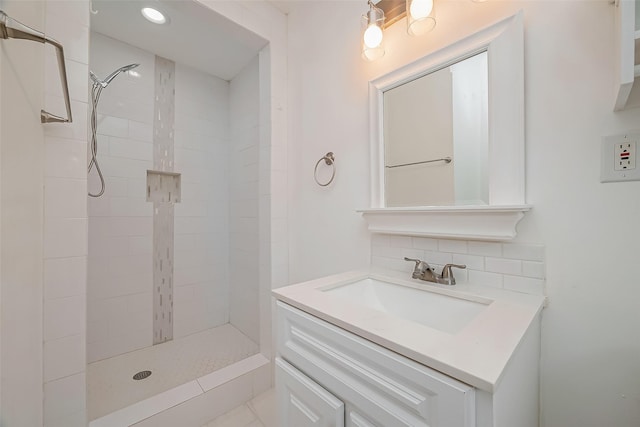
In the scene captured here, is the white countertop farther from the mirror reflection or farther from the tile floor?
the tile floor

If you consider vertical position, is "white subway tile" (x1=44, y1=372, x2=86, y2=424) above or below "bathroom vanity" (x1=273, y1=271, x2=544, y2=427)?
below

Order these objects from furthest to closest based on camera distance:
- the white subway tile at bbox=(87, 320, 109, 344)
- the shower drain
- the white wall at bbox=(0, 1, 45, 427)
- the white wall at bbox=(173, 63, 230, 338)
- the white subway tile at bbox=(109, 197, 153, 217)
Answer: the white wall at bbox=(173, 63, 230, 338), the white subway tile at bbox=(109, 197, 153, 217), the white subway tile at bbox=(87, 320, 109, 344), the shower drain, the white wall at bbox=(0, 1, 45, 427)

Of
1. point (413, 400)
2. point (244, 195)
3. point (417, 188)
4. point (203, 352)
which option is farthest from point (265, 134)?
point (203, 352)

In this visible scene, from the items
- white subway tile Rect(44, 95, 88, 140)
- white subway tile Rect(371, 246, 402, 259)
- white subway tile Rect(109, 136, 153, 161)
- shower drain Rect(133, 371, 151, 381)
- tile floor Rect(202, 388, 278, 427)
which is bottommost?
tile floor Rect(202, 388, 278, 427)

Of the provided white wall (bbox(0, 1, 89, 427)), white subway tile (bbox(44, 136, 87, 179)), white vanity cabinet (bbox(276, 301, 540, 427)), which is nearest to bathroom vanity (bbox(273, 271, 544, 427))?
white vanity cabinet (bbox(276, 301, 540, 427))

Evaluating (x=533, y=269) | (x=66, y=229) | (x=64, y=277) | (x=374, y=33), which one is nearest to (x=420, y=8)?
(x=374, y=33)

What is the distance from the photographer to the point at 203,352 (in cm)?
194

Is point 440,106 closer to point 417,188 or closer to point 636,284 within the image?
point 417,188

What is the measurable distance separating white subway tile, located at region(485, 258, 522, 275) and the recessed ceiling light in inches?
92.4

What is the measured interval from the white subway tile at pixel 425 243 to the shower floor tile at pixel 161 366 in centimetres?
159

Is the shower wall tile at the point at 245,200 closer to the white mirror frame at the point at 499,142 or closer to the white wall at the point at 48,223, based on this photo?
the white wall at the point at 48,223

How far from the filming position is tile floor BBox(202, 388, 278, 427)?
1.35 metres

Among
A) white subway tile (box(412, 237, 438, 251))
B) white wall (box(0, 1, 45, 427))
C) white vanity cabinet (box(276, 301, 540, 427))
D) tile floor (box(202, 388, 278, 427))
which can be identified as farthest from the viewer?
tile floor (box(202, 388, 278, 427))

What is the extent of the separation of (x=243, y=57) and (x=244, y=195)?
1.18 meters
